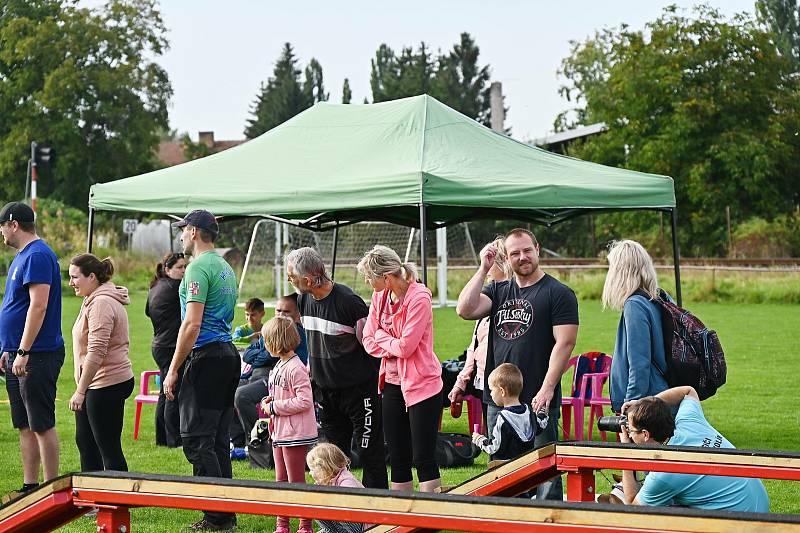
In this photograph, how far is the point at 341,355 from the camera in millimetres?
6633

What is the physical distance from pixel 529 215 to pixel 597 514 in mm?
8002

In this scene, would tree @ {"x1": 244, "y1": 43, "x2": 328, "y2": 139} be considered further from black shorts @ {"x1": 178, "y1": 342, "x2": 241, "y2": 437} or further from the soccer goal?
black shorts @ {"x1": 178, "y1": 342, "x2": 241, "y2": 437}

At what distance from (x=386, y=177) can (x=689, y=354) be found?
336cm

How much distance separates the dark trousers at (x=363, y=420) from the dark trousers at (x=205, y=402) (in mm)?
572

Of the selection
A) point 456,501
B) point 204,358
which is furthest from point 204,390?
point 456,501

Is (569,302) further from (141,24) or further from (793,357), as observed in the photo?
(141,24)

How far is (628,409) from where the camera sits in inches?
205

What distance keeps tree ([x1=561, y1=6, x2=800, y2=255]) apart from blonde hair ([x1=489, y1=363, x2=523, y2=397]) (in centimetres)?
3598

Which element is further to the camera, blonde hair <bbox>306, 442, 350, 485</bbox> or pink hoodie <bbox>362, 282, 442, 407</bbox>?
pink hoodie <bbox>362, 282, 442, 407</bbox>

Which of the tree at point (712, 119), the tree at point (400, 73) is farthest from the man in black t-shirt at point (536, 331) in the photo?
the tree at point (400, 73)

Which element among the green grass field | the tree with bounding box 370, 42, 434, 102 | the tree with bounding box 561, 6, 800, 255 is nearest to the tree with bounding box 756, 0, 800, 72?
the tree with bounding box 370, 42, 434, 102

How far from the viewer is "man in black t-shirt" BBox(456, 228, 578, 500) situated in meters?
6.27

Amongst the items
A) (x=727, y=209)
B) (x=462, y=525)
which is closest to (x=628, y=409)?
(x=462, y=525)

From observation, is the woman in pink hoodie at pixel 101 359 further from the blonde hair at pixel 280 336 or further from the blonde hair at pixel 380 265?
the blonde hair at pixel 380 265
